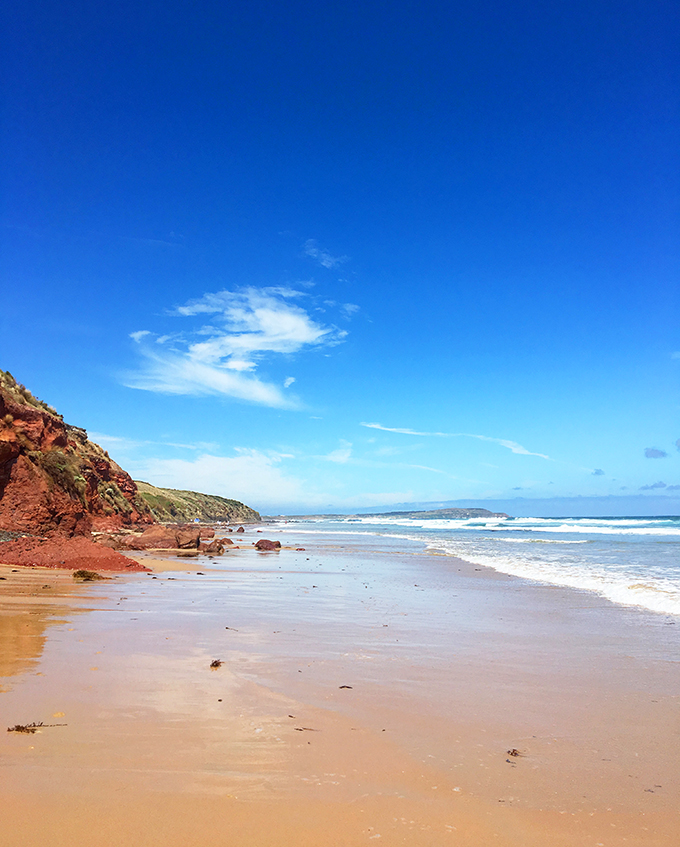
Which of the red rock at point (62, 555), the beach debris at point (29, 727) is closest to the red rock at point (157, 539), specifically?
the red rock at point (62, 555)

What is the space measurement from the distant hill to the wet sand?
4991 centimetres

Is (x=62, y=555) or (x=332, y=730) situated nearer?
(x=332, y=730)

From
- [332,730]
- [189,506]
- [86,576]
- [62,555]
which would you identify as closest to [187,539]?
[62,555]

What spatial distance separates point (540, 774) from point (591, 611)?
784 cm

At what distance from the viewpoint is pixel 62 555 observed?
A: 50.9ft

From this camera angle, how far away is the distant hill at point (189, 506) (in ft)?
235

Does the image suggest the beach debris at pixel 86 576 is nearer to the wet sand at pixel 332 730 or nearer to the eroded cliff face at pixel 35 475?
the wet sand at pixel 332 730

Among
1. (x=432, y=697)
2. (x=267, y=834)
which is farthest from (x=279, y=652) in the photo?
(x=267, y=834)

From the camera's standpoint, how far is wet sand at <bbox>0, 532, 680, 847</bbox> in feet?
9.60

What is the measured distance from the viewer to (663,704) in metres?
5.12

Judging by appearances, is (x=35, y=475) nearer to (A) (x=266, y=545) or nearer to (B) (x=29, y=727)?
(A) (x=266, y=545)

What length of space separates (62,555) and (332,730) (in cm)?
1378

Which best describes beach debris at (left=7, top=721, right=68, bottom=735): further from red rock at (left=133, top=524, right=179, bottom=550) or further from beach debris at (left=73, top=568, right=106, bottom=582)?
red rock at (left=133, top=524, right=179, bottom=550)

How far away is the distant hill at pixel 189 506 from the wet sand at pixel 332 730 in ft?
164
